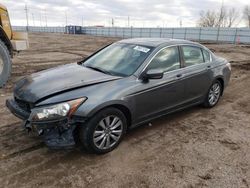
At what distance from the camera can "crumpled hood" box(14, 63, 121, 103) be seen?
329 centimetres

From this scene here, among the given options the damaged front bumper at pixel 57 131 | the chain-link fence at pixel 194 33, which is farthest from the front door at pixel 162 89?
the chain-link fence at pixel 194 33

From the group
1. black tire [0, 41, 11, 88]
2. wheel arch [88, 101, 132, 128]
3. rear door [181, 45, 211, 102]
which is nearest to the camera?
wheel arch [88, 101, 132, 128]

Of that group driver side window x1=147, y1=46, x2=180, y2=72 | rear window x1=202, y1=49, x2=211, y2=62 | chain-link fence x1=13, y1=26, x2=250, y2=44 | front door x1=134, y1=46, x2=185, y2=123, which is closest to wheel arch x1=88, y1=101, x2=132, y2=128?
front door x1=134, y1=46, x2=185, y2=123

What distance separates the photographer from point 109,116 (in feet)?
11.2

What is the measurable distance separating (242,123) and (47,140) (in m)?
3.61

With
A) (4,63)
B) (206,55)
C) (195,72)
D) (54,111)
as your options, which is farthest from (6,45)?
(206,55)

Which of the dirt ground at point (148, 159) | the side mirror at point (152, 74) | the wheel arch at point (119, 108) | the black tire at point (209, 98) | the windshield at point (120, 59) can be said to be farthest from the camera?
the black tire at point (209, 98)

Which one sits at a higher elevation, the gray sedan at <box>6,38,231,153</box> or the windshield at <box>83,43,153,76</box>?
the windshield at <box>83,43,153,76</box>

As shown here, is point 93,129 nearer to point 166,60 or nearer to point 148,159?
point 148,159

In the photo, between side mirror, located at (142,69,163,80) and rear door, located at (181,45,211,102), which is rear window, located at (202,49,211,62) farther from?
side mirror, located at (142,69,163,80)

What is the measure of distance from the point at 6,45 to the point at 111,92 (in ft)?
15.9

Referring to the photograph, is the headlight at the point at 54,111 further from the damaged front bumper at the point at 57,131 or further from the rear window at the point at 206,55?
the rear window at the point at 206,55

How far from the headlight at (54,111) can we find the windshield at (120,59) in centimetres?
105

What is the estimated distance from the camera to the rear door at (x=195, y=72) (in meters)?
4.58
